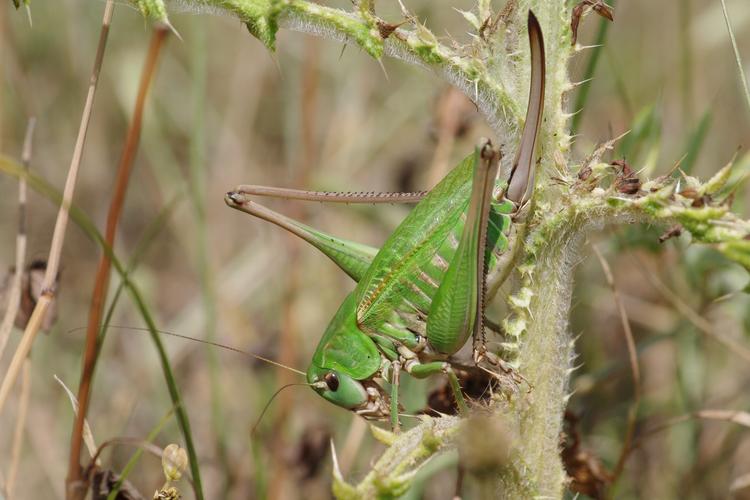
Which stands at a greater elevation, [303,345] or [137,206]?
[137,206]

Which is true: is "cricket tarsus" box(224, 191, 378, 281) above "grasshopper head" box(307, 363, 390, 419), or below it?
above

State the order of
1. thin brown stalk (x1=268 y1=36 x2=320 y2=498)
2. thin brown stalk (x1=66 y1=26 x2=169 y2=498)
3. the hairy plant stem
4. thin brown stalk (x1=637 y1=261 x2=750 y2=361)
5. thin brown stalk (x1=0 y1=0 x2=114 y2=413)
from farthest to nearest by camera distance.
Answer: thin brown stalk (x1=268 y1=36 x2=320 y2=498)
thin brown stalk (x1=637 y1=261 x2=750 y2=361)
thin brown stalk (x1=0 y1=0 x2=114 y2=413)
thin brown stalk (x1=66 y1=26 x2=169 y2=498)
the hairy plant stem

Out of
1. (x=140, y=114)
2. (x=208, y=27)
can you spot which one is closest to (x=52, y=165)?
(x=208, y=27)

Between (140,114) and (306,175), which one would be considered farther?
(306,175)

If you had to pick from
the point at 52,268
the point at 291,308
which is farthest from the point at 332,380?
the point at 291,308

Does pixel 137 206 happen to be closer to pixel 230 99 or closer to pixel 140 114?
pixel 230 99

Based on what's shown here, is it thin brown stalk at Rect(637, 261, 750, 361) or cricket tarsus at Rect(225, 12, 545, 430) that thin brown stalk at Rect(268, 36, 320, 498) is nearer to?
cricket tarsus at Rect(225, 12, 545, 430)

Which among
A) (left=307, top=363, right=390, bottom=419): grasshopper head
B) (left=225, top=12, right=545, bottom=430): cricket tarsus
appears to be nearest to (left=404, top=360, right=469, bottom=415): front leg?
(left=225, top=12, right=545, bottom=430): cricket tarsus

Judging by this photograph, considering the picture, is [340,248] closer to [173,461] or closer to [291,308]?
[173,461]
